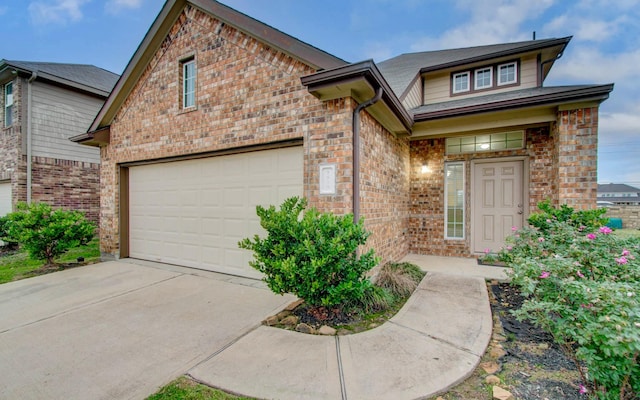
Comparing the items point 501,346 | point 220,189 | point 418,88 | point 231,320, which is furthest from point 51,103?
point 501,346

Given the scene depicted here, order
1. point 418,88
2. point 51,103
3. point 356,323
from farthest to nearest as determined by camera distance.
→ point 51,103
point 418,88
point 356,323

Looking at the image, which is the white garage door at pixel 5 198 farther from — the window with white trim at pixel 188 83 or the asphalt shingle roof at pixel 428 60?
the asphalt shingle roof at pixel 428 60

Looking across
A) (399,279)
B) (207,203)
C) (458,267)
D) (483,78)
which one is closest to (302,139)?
(207,203)

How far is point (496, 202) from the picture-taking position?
21.5 ft

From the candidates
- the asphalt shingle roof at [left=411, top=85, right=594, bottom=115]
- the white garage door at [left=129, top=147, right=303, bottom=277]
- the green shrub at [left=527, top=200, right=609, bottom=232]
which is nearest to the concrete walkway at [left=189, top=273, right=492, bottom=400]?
the green shrub at [left=527, top=200, right=609, bottom=232]

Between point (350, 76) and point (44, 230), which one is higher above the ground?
point (350, 76)

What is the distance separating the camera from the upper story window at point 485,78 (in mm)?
7453

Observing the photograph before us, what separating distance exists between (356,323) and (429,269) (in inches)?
109

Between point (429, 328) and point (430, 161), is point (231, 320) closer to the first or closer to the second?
point (429, 328)

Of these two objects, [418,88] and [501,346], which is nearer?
[501,346]

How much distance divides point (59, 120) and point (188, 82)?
7.02 meters

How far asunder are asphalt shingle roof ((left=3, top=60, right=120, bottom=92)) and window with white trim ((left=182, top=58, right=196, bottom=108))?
673cm

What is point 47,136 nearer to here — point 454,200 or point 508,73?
point 454,200

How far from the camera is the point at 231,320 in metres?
3.53
